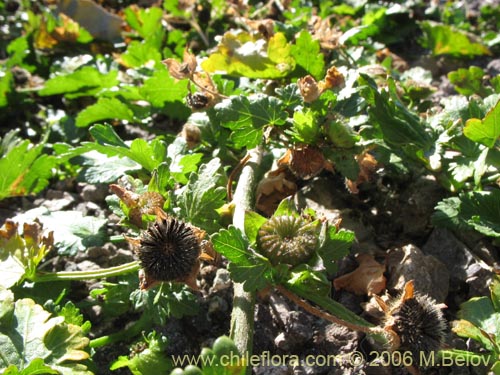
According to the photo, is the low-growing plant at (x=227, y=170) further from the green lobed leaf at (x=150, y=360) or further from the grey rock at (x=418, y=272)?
the grey rock at (x=418, y=272)

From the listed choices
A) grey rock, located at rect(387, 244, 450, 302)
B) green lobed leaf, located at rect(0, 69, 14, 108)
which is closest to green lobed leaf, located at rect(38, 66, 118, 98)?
green lobed leaf, located at rect(0, 69, 14, 108)

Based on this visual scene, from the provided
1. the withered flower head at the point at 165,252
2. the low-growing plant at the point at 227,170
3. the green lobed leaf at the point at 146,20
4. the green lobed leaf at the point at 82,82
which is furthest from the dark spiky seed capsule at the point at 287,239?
→ the green lobed leaf at the point at 146,20

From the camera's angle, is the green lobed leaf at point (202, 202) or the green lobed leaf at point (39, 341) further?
the green lobed leaf at point (202, 202)

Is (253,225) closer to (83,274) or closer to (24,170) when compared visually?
(83,274)

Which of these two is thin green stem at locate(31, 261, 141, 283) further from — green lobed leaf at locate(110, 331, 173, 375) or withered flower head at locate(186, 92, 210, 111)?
withered flower head at locate(186, 92, 210, 111)

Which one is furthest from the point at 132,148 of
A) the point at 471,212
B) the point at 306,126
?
the point at 471,212

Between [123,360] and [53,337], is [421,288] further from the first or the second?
[53,337]
